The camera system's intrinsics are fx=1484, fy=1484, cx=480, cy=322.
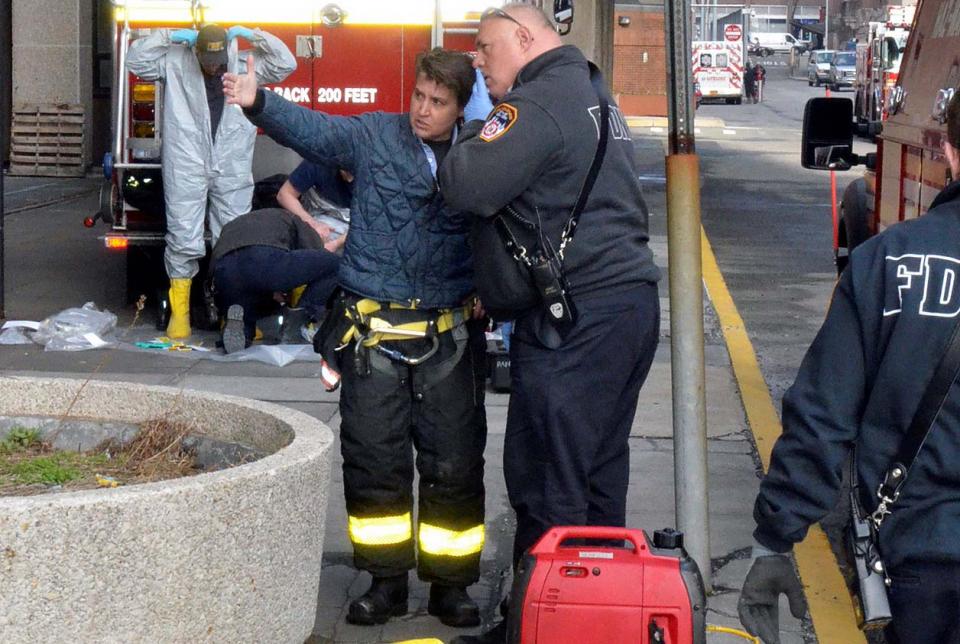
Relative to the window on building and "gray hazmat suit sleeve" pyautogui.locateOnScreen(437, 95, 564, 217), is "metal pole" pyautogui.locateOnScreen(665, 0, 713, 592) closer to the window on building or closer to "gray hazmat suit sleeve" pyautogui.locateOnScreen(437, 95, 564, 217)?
"gray hazmat suit sleeve" pyautogui.locateOnScreen(437, 95, 564, 217)

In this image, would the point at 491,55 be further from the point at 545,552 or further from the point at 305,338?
the point at 305,338

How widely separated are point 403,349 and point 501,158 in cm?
92

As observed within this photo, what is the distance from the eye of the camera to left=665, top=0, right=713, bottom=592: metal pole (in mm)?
4883

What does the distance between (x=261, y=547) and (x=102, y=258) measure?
971 centimetres

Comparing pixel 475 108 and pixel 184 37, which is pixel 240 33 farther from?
pixel 475 108

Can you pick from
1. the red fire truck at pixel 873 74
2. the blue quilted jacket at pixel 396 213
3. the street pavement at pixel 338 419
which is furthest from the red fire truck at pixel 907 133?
the red fire truck at pixel 873 74

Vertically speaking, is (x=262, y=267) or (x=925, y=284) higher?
(x=925, y=284)

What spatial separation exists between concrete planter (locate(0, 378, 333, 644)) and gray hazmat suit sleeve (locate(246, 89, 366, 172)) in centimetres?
102

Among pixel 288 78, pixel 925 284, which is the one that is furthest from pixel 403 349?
pixel 288 78

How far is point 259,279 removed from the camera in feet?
28.9

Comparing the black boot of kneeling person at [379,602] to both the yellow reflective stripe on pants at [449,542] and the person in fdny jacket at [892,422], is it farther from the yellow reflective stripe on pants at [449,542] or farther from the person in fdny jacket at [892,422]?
the person in fdny jacket at [892,422]

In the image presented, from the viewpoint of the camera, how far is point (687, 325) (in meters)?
4.94

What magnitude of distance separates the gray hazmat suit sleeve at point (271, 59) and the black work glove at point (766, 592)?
258 inches

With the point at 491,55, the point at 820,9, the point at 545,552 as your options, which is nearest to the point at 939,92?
the point at 491,55
